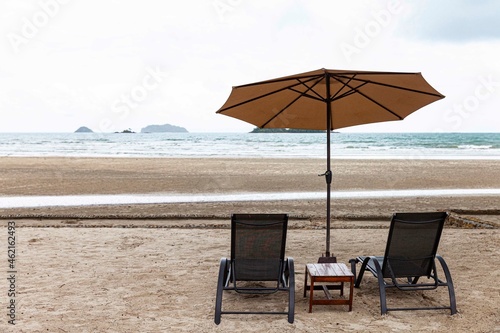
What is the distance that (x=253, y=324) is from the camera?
3.80 m

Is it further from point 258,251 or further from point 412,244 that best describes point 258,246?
point 412,244

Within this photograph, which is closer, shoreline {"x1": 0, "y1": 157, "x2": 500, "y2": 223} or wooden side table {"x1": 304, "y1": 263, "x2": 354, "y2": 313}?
wooden side table {"x1": 304, "y1": 263, "x2": 354, "y2": 313}

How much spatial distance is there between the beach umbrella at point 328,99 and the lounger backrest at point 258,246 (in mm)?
792

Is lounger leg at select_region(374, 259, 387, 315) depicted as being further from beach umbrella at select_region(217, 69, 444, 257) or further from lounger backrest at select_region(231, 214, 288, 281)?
lounger backrest at select_region(231, 214, 288, 281)

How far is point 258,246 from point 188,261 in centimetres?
188

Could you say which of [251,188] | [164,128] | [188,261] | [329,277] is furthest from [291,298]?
[164,128]

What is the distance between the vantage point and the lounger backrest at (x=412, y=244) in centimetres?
403

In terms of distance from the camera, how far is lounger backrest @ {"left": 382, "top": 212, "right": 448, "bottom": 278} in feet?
13.2

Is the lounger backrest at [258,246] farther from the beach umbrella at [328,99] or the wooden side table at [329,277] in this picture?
the beach umbrella at [328,99]

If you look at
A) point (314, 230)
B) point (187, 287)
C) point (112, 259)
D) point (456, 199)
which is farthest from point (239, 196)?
point (187, 287)

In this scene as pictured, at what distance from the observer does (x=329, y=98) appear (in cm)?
474

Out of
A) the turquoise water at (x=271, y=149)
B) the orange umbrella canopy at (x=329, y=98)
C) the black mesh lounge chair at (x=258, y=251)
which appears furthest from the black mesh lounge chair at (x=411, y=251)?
the turquoise water at (x=271, y=149)

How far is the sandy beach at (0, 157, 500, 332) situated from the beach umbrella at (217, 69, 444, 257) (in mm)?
1231

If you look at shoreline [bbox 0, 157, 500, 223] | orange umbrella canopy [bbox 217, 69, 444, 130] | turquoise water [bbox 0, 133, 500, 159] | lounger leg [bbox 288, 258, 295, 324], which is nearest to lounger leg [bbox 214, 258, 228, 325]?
lounger leg [bbox 288, 258, 295, 324]
